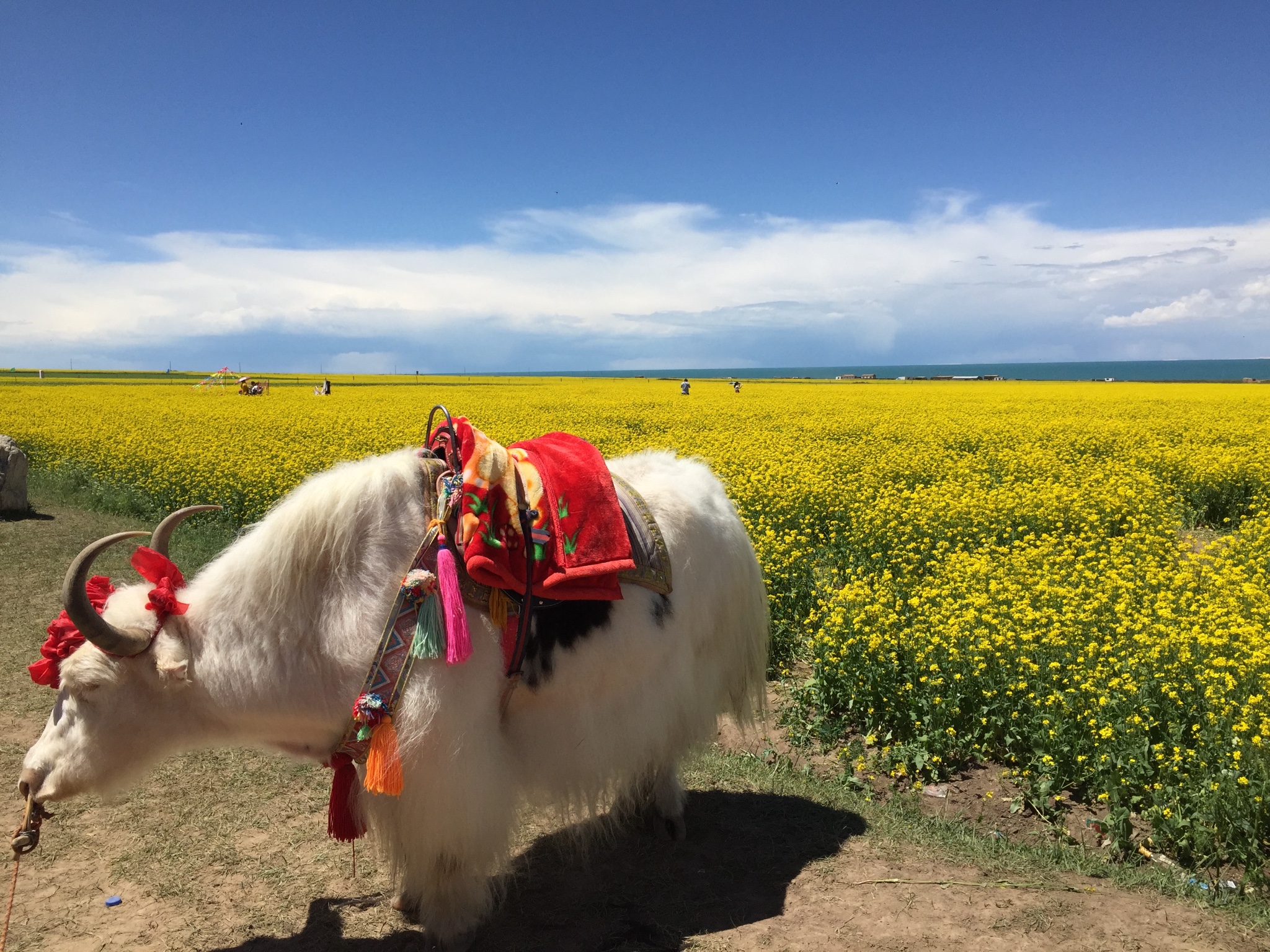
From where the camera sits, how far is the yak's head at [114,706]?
2.43 meters

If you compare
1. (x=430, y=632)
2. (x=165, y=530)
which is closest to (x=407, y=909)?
(x=430, y=632)

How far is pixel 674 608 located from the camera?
3154mm

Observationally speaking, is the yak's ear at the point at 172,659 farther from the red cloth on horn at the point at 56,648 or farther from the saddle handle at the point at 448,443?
the saddle handle at the point at 448,443

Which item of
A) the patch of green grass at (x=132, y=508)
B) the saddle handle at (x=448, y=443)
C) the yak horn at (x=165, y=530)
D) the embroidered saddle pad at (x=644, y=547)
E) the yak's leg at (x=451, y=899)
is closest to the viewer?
the yak horn at (x=165, y=530)

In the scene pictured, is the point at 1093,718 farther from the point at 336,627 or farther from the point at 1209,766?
the point at 336,627

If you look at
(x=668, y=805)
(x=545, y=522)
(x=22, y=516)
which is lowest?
(x=668, y=805)

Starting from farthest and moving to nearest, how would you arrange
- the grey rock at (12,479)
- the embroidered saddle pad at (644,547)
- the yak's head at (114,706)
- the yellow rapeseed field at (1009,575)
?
the grey rock at (12,479) → the yellow rapeseed field at (1009,575) → the embroidered saddle pad at (644,547) → the yak's head at (114,706)

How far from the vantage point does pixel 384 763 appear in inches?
96.1

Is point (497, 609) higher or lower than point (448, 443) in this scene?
lower

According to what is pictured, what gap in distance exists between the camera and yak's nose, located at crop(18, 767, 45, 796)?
2.46 meters

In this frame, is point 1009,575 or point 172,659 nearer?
point 172,659

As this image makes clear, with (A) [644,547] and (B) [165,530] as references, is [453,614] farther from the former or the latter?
(B) [165,530]

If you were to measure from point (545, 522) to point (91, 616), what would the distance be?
132 cm

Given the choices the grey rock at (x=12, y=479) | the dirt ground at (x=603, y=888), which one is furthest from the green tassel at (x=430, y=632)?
the grey rock at (x=12, y=479)
